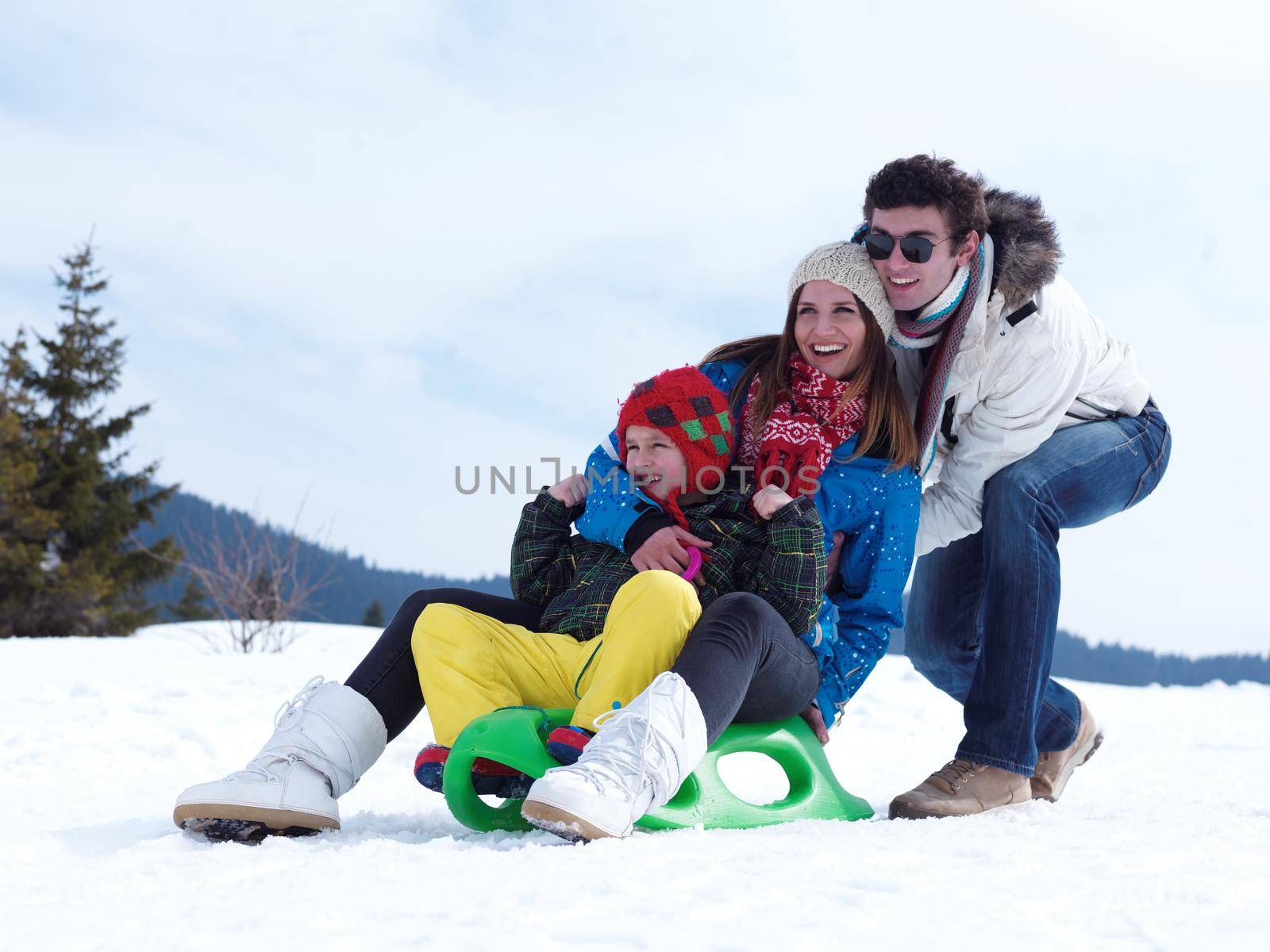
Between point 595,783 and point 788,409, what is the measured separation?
43.0 inches

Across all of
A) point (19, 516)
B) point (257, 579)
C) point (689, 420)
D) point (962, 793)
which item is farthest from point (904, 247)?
point (19, 516)

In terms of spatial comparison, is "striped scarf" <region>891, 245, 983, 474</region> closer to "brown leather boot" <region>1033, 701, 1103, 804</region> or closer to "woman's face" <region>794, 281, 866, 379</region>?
"woman's face" <region>794, 281, 866, 379</region>

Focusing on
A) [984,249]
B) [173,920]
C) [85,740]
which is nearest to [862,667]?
[984,249]

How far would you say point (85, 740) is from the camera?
10.6 ft

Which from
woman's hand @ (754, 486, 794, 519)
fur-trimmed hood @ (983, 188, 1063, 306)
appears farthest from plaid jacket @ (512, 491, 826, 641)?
fur-trimmed hood @ (983, 188, 1063, 306)

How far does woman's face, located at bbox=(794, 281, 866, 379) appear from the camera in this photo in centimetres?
241

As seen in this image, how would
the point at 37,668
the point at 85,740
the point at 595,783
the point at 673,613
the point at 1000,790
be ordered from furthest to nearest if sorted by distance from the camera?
the point at 37,668 → the point at 85,740 → the point at 1000,790 → the point at 673,613 → the point at 595,783

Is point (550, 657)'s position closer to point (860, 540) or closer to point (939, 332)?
point (860, 540)

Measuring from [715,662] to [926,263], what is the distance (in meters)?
1.12

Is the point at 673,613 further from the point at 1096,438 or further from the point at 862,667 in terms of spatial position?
the point at 1096,438

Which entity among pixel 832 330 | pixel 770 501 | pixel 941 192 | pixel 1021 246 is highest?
pixel 941 192

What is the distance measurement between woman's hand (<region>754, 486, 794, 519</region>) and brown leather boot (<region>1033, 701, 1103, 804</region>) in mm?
1198

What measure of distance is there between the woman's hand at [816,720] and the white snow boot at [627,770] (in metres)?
0.63

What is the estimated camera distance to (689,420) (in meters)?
2.31
